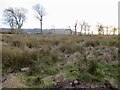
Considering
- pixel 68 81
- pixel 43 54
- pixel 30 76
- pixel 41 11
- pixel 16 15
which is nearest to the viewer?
pixel 68 81

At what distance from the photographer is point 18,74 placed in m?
5.20

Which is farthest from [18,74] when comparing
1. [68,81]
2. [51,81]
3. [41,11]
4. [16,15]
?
[16,15]

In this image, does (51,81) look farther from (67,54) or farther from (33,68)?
(67,54)

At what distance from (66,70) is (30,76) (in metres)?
0.84

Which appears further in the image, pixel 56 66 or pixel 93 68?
pixel 56 66

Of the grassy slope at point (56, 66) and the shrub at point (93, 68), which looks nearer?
the grassy slope at point (56, 66)

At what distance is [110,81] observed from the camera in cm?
471

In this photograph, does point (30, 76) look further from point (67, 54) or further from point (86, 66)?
point (67, 54)

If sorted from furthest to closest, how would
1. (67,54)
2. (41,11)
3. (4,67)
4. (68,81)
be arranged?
(41,11) < (67,54) < (4,67) < (68,81)

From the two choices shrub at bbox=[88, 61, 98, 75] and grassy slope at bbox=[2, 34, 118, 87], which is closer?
grassy slope at bbox=[2, 34, 118, 87]

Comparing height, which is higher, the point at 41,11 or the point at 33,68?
the point at 41,11

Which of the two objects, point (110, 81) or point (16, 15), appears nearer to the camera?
point (110, 81)

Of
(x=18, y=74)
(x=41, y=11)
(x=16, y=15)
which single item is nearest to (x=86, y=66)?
(x=18, y=74)

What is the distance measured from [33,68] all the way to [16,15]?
4061cm
